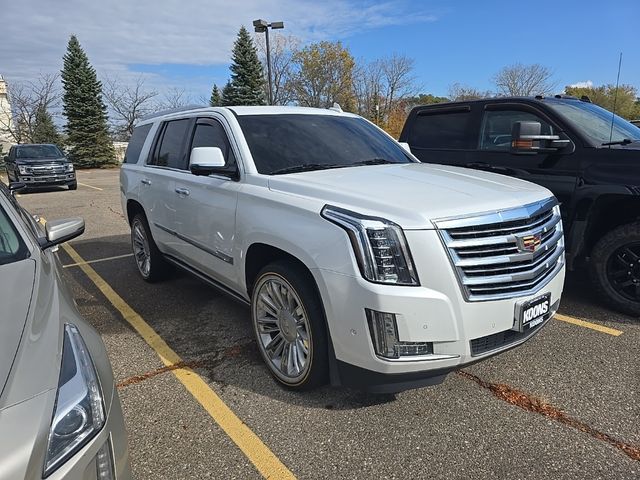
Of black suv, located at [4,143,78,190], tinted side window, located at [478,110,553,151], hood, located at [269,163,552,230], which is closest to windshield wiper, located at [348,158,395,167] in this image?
hood, located at [269,163,552,230]

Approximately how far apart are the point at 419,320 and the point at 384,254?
0.37 meters

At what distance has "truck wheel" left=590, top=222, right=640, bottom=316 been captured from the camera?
13.3ft

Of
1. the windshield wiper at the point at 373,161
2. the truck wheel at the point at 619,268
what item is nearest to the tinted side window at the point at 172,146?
Result: the windshield wiper at the point at 373,161

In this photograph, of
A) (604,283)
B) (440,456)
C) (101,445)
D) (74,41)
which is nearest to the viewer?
(101,445)

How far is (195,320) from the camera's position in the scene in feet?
14.1

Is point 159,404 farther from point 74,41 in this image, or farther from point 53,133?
point 53,133

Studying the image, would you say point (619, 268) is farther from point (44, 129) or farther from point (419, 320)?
point (44, 129)

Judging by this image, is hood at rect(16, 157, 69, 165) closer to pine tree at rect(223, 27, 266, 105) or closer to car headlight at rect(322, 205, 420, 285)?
car headlight at rect(322, 205, 420, 285)

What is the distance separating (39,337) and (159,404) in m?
1.46

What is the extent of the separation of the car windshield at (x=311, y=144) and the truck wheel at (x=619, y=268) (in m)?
1.89

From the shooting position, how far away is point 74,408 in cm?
150

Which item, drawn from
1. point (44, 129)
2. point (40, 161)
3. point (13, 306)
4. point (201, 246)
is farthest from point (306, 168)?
point (44, 129)

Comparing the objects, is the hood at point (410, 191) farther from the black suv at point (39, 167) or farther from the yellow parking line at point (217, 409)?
the black suv at point (39, 167)

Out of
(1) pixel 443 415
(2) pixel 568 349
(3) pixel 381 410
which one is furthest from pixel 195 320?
(2) pixel 568 349
